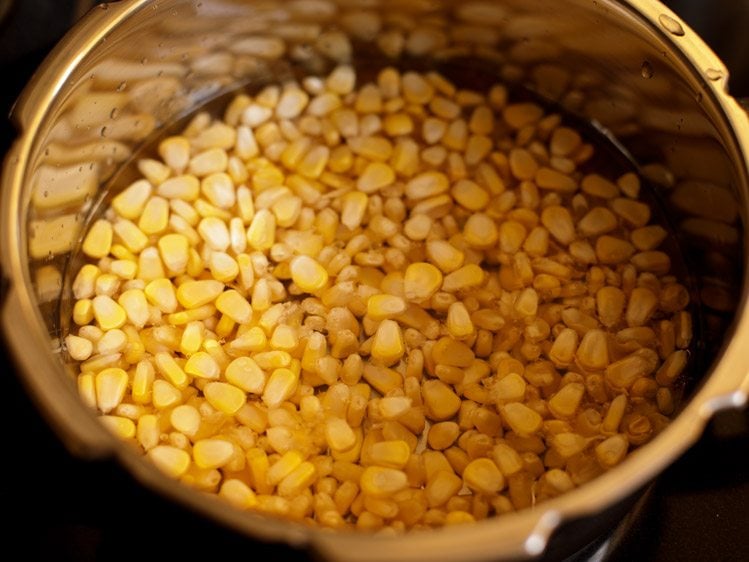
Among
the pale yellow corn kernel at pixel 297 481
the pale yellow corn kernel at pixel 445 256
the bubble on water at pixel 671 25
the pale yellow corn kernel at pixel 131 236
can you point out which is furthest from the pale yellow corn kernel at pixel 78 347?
the bubble on water at pixel 671 25

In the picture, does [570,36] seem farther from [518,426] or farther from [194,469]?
[194,469]

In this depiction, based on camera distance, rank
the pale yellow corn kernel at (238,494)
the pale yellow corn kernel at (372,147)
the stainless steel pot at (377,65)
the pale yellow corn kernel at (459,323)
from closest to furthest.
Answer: the stainless steel pot at (377,65)
the pale yellow corn kernel at (238,494)
the pale yellow corn kernel at (459,323)
the pale yellow corn kernel at (372,147)

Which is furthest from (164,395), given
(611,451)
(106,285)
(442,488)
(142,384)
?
(611,451)

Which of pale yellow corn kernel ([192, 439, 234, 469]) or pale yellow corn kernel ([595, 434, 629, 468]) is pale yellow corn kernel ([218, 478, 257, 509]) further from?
pale yellow corn kernel ([595, 434, 629, 468])

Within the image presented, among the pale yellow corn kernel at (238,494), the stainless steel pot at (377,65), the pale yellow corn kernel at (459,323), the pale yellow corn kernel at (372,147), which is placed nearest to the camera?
the stainless steel pot at (377,65)

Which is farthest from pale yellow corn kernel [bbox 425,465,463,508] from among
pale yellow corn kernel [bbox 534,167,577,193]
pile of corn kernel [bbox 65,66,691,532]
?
pale yellow corn kernel [bbox 534,167,577,193]

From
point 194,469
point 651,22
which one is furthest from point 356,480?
point 651,22

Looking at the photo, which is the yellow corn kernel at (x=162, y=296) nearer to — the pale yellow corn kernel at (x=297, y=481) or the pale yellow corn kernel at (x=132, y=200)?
the pale yellow corn kernel at (x=132, y=200)
